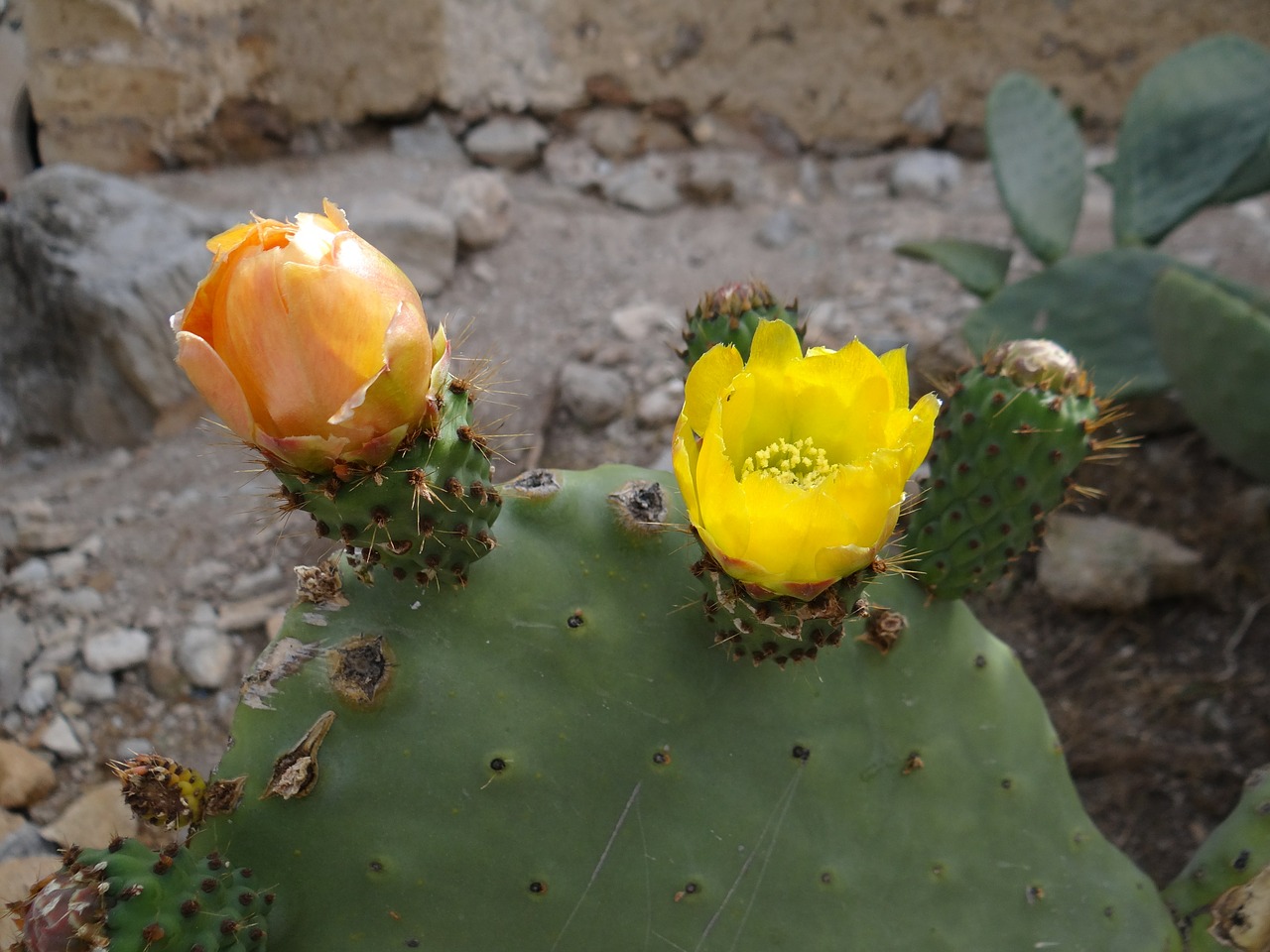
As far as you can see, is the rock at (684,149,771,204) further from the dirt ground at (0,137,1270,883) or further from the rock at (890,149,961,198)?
the rock at (890,149,961,198)

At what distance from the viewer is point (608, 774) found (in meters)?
1.04

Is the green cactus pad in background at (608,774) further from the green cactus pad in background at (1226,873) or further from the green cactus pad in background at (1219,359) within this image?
the green cactus pad in background at (1219,359)

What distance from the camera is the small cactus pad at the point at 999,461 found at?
1109 millimetres

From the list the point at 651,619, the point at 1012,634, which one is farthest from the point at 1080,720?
the point at 651,619

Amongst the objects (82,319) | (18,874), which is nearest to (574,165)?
(82,319)

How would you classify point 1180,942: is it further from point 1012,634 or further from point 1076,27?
point 1076,27

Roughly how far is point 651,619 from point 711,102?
2.71 m

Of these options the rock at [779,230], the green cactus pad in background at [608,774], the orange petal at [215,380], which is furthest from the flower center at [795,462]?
the rock at [779,230]

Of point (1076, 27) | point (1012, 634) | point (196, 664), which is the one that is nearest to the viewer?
point (196, 664)

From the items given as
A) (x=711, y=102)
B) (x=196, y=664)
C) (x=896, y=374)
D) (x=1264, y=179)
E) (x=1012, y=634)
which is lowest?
(x=196, y=664)

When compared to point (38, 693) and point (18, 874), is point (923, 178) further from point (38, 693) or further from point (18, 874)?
point (18, 874)

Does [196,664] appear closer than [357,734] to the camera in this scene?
No

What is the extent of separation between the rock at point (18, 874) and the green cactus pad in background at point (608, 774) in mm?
760

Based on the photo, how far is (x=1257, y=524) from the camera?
2150 millimetres
